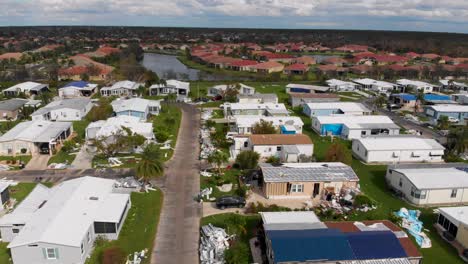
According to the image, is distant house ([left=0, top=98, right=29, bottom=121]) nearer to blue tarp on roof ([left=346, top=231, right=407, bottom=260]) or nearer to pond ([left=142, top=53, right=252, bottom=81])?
pond ([left=142, top=53, right=252, bottom=81])

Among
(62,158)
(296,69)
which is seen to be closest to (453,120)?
(62,158)

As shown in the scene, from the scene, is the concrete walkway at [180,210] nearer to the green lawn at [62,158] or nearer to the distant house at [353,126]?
the green lawn at [62,158]

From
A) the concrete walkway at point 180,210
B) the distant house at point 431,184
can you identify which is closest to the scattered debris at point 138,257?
the concrete walkway at point 180,210

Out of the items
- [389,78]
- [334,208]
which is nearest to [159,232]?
[334,208]

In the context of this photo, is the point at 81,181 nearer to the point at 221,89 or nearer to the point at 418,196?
the point at 418,196

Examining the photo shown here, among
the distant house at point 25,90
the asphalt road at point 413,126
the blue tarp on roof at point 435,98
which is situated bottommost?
the asphalt road at point 413,126

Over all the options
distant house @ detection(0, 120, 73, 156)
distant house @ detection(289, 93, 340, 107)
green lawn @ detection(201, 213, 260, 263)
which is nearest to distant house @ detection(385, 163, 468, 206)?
green lawn @ detection(201, 213, 260, 263)

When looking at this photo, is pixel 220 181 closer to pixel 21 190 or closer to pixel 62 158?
pixel 21 190
